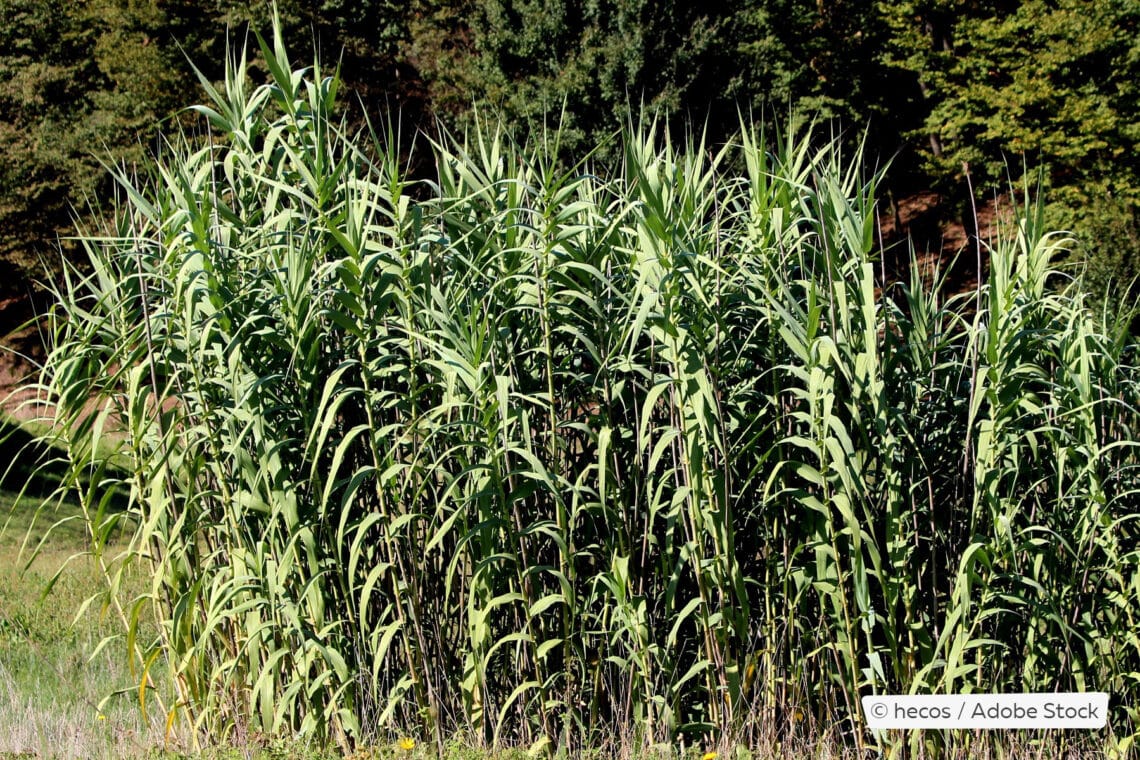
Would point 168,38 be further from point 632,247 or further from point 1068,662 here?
point 1068,662

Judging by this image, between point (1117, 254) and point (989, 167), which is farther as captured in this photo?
point (989, 167)

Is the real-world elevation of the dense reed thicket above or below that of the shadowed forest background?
below

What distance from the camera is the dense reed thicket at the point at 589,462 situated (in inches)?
130

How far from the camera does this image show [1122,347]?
367 centimetres

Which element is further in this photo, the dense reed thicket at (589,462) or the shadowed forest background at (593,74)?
the shadowed forest background at (593,74)

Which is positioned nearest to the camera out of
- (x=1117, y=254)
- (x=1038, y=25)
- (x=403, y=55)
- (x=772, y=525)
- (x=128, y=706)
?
(x=772, y=525)

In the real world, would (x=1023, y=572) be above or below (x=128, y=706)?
above

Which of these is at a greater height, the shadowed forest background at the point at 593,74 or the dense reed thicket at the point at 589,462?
the shadowed forest background at the point at 593,74

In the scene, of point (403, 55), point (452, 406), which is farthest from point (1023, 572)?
point (403, 55)

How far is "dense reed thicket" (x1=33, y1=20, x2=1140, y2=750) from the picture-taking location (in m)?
3.31

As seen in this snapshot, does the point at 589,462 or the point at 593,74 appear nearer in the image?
the point at 589,462

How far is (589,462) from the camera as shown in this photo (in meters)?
3.59

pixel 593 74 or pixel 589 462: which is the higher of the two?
pixel 593 74

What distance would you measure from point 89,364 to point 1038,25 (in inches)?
605
